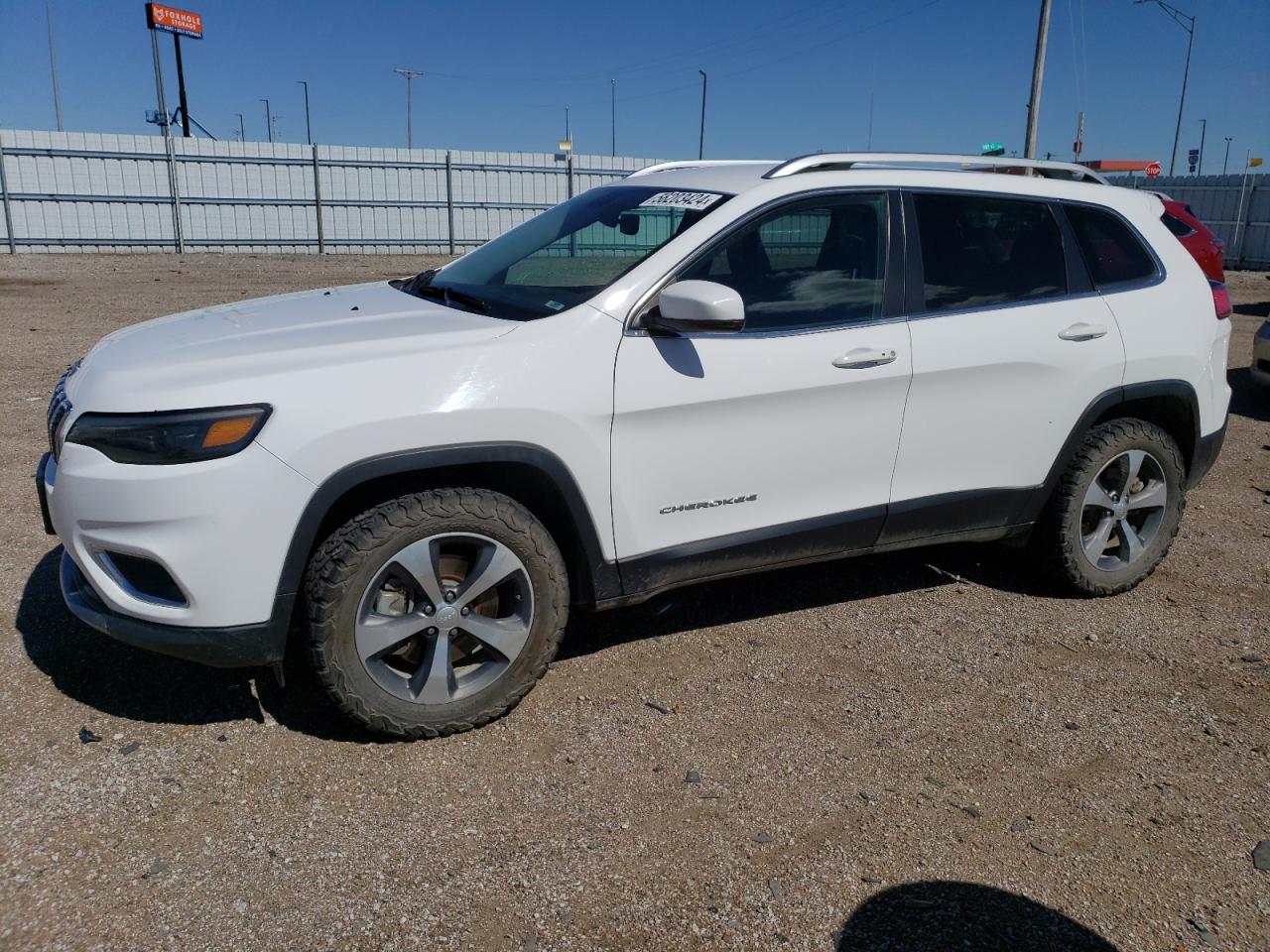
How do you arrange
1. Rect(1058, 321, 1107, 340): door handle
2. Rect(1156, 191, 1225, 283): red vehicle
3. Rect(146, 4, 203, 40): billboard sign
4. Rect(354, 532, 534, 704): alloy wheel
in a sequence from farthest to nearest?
Rect(146, 4, 203, 40): billboard sign → Rect(1156, 191, 1225, 283): red vehicle → Rect(1058, 321, 1107, 340): door handle → Rect(354, 532, 534, 704): alloy wheel

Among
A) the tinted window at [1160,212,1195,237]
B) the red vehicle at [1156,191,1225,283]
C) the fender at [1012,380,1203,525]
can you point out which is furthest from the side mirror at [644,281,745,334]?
the tinted window at [1160,212,1195,237]

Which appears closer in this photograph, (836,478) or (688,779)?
(688,779)

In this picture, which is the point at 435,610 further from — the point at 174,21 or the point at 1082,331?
the point at 174,21

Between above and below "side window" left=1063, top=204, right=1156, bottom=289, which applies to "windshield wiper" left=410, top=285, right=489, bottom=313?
below

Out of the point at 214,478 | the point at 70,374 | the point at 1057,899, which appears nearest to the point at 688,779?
the point at 1057,899

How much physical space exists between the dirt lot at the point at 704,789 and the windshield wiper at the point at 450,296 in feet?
4.46

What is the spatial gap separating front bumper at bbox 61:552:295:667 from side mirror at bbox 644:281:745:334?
4.68ft

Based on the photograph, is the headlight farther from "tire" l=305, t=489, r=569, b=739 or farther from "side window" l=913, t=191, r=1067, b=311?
"side window" l=913, t=191, r=1067, b=311

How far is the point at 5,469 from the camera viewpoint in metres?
5.94

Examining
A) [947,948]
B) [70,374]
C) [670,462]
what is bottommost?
[947,948]

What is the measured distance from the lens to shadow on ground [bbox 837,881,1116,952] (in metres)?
2.43

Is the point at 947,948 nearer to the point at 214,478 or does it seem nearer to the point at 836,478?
the point at 836,478

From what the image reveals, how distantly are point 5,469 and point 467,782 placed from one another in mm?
4368

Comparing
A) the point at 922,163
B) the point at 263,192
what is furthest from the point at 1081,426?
the point at 263,192
